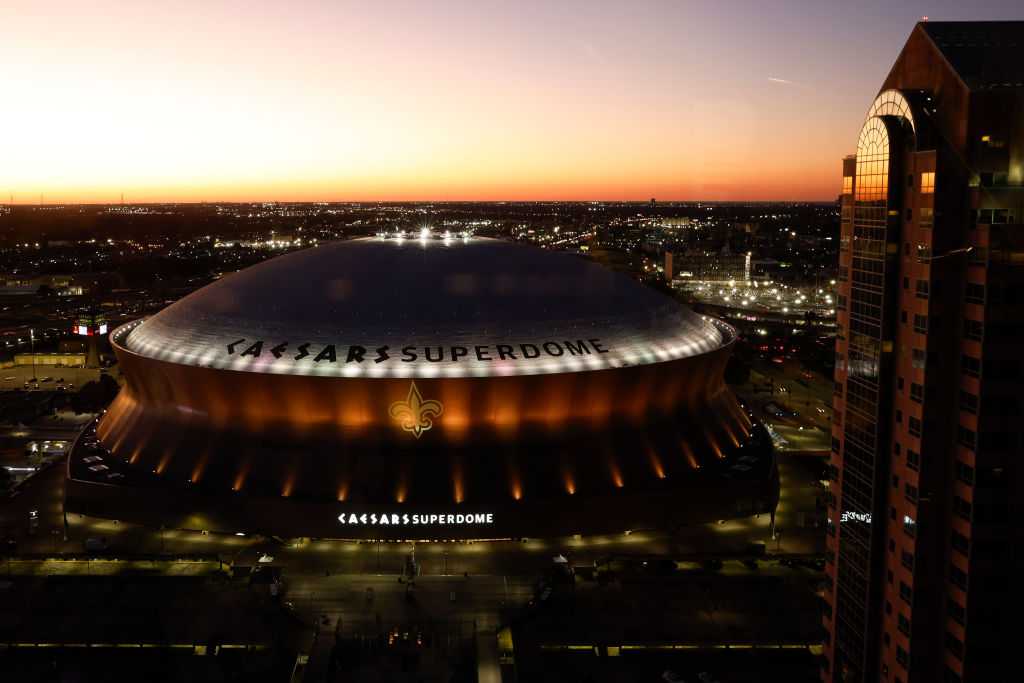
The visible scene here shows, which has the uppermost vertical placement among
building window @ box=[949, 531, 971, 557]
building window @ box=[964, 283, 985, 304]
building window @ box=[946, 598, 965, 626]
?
building window @ box=[964, 283, 985, 304]

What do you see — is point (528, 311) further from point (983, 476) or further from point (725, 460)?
point (983, 476)

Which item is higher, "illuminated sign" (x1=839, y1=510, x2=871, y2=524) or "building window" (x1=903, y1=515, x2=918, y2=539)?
"building window" (x1=903, y1=515, x2=918, y2=539)

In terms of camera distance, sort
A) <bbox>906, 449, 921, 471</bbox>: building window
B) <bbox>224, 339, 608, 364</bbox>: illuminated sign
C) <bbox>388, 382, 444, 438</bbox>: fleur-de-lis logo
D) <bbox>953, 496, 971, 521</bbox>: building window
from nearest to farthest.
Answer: <bbox>953, 496, 971, 521</bbox>: building window < <bbox>906, 449, 921, 471</bbox>: building window < <bbox>388, 382, 444, 438</bbox>: fleur-de-lis logo < <bbox>224, 339, 608, 364</bbox>: illuminated sign

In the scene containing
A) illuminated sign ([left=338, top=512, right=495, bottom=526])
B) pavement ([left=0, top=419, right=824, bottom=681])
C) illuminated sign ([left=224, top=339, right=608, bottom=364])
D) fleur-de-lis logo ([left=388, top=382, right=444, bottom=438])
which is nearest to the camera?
pavement ([left=0, top=419, right=824, bottom=681])

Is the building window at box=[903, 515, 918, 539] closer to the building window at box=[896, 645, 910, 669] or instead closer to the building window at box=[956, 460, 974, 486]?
the building window at box=[956, 460, 974, 486]

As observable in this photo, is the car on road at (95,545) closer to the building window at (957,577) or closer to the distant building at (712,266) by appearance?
the building window at (957,577)

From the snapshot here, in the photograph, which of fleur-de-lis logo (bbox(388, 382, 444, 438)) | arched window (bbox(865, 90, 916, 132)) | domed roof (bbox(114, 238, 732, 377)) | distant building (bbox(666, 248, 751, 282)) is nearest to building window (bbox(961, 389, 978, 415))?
arched window (bbox(865, 90, 916, 132))
